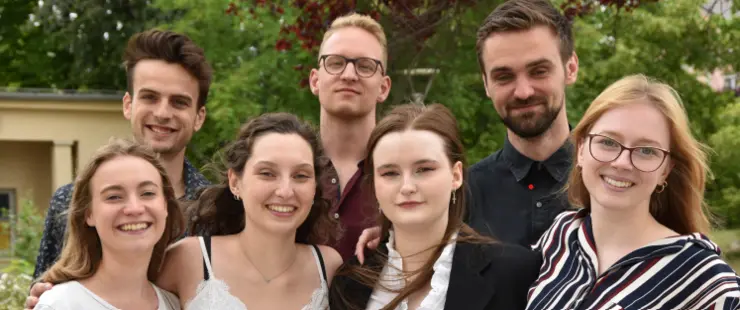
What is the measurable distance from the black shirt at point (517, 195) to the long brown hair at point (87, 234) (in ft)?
4.47

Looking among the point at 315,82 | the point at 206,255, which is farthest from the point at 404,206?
the point at 315,82

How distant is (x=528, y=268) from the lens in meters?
3.48

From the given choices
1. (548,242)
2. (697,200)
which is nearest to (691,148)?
(697,200)

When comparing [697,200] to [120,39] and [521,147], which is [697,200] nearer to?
[521,147]

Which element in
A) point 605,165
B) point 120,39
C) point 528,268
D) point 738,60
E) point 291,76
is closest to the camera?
point 605,165

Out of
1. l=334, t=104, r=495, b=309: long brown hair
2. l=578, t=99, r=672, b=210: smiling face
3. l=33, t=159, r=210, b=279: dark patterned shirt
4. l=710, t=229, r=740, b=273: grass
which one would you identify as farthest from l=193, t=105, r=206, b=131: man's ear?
l=710, t=229, r=740, b=273: grass

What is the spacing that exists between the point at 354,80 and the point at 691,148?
74.9 inches

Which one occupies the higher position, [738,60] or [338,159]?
[738,60]

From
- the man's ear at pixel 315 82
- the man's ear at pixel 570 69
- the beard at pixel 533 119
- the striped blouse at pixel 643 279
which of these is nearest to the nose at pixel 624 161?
the striped blouse at pixel 643 279

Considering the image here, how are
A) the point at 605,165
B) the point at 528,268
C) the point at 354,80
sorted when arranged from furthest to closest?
the point at 354,80 → the point at 528,268 → the point at 605,165

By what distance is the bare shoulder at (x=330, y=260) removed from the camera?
12.8 ft

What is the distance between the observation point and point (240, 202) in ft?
13.4

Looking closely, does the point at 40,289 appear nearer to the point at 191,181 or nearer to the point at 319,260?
the point at 319,260

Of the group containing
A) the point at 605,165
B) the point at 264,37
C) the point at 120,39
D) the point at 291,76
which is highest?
the point at 120,39
